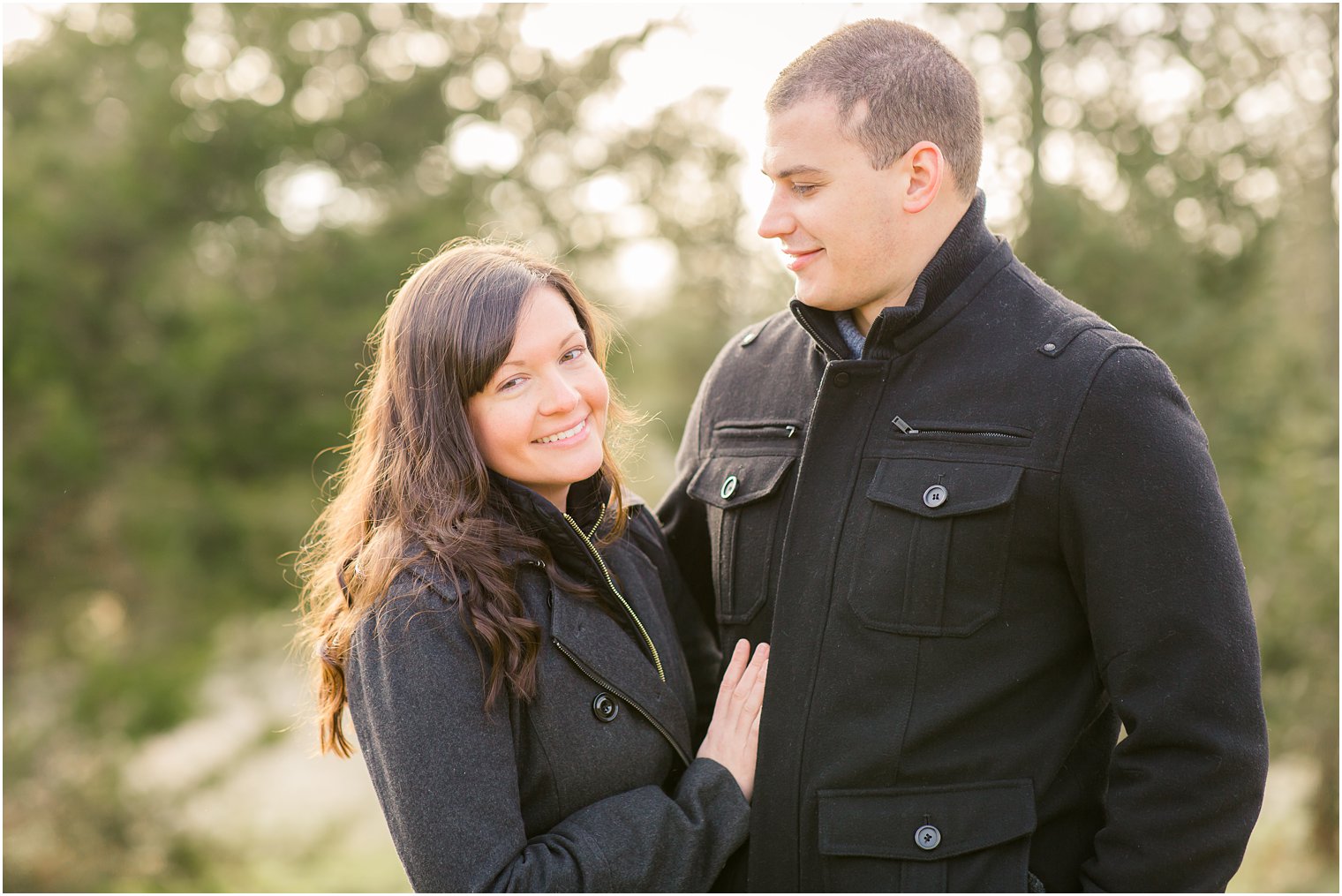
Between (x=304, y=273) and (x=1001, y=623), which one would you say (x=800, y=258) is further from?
(x=304, y=273)

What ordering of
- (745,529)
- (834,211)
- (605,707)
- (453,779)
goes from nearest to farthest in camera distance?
(453,779)
(605,707)
(834,211)
(745,529)

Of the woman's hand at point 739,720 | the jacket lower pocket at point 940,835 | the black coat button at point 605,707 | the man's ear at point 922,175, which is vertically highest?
the man's ear at point 922,175

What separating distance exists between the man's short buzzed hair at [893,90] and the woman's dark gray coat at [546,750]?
992 millimetres

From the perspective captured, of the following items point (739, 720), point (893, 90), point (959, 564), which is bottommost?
point (739, 720)

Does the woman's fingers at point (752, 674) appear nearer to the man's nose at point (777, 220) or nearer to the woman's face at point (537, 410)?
the woman's face at point (537, 410)

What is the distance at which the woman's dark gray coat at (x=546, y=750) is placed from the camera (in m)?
1.92

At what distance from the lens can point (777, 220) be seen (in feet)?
7.67

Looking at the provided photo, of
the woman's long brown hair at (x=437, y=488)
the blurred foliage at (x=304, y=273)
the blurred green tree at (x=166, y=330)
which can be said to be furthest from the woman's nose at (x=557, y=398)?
the blurred green tree at (x=166, y=330)

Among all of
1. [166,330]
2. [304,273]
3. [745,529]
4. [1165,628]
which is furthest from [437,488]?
[166,330]

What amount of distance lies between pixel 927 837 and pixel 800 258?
1158mm

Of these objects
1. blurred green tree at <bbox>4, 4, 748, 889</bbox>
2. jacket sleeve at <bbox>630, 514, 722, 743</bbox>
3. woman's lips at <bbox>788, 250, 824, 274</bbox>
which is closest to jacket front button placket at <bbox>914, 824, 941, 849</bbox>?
jacket sleeve at <bbox>630, 514, 722, 743</bbox>

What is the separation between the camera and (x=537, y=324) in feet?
7.43

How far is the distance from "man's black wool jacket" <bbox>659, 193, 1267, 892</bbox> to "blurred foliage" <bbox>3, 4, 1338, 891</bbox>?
20.8ft

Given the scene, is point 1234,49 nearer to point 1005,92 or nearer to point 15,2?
point 1005,92
